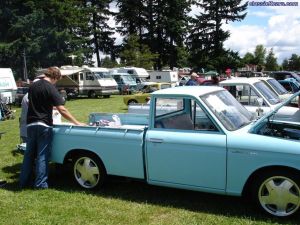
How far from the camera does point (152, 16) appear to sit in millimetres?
62312

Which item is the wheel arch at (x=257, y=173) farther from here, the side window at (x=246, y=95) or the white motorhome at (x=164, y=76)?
the white motorhome at (x=164, y=76)

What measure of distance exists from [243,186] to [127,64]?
50.0 m

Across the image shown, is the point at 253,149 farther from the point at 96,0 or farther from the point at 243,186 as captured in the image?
the point at 96,0

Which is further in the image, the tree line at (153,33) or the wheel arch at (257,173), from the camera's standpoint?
the tree line at (153,33)

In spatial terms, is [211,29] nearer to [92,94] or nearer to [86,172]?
[92,94]

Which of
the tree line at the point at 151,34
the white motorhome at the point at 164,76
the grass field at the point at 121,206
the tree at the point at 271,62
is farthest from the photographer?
the tree at the point at 271,62

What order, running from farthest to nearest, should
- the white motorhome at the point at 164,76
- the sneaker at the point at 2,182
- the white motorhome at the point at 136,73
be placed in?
the white motorhome at the point at 164,76 < the white motorhome at the point at 136,73 < the sneaker at the point at 2,182

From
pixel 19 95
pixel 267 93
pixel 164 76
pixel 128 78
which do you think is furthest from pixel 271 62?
pixel 267 93

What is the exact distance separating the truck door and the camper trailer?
88.2ft

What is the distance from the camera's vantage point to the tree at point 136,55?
53.9 meters

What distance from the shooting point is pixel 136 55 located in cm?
Result: 5394

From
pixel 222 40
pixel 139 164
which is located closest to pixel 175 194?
pixel 139 164

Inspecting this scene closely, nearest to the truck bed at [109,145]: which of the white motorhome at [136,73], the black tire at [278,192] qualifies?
the black tire at [278,192]

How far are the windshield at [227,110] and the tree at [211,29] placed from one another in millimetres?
53757
